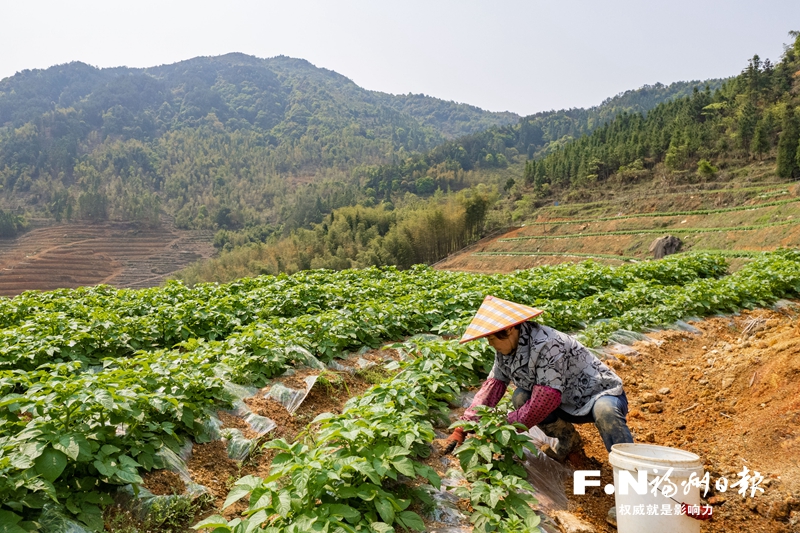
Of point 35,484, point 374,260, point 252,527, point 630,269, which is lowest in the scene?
point 374,260

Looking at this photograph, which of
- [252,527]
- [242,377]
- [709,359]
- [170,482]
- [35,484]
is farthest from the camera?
[709,359]

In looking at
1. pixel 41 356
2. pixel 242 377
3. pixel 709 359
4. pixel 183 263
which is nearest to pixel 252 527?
pixel 242 377

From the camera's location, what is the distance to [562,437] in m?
3.44

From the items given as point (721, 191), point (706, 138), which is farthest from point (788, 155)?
point (706, 138)

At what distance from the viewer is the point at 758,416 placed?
3625 millimetres

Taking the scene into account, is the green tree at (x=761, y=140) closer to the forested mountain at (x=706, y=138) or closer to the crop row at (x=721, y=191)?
the forested mountain at (x=706, y=138)

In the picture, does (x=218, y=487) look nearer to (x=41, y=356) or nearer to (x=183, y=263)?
(x=41, y=356)

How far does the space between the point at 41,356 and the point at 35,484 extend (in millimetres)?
3436

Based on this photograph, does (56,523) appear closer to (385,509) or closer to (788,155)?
(385,509)

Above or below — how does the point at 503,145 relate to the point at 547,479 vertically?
above

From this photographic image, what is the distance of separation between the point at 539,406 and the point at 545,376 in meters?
0.19

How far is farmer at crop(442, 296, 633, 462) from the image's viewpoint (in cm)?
303

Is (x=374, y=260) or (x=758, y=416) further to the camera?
(x=374, y=260)

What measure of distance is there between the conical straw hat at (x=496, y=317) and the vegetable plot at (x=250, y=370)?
62 cm
